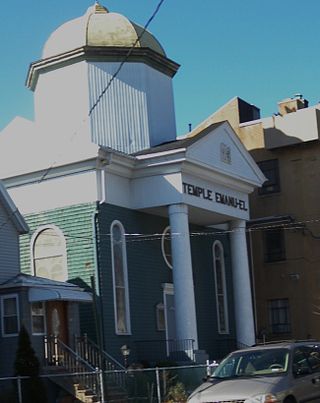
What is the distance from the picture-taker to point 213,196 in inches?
1224

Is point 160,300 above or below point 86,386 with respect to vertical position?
above

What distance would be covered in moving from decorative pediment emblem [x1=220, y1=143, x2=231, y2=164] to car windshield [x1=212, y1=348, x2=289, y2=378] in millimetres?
16309

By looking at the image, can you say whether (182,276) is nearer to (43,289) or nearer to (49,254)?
(49,254)

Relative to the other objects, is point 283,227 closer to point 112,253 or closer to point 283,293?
point 283,293

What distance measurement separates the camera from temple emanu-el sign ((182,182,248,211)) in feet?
95.7

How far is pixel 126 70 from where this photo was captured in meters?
32.7

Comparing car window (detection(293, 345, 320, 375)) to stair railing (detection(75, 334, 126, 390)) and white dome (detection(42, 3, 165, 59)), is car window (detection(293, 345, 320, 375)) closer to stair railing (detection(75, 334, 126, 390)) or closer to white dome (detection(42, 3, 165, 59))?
stair railing (detection(75, 334, 126, 390))

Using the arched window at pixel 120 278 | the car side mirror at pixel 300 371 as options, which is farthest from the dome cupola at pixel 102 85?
the car side mirror at pixel 300 371

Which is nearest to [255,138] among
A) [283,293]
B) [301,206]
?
[301,206]

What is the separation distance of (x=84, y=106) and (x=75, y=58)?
1.91m

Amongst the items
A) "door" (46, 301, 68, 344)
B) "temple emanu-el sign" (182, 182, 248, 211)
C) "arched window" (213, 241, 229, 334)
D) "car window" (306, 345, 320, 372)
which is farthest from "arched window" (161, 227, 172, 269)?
"car window" (306, 345, 320, 372)

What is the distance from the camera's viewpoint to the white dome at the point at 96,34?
3241 centimetres

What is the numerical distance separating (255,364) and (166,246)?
1613 centimetres

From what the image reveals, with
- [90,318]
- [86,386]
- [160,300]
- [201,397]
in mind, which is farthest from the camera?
[160,300]
